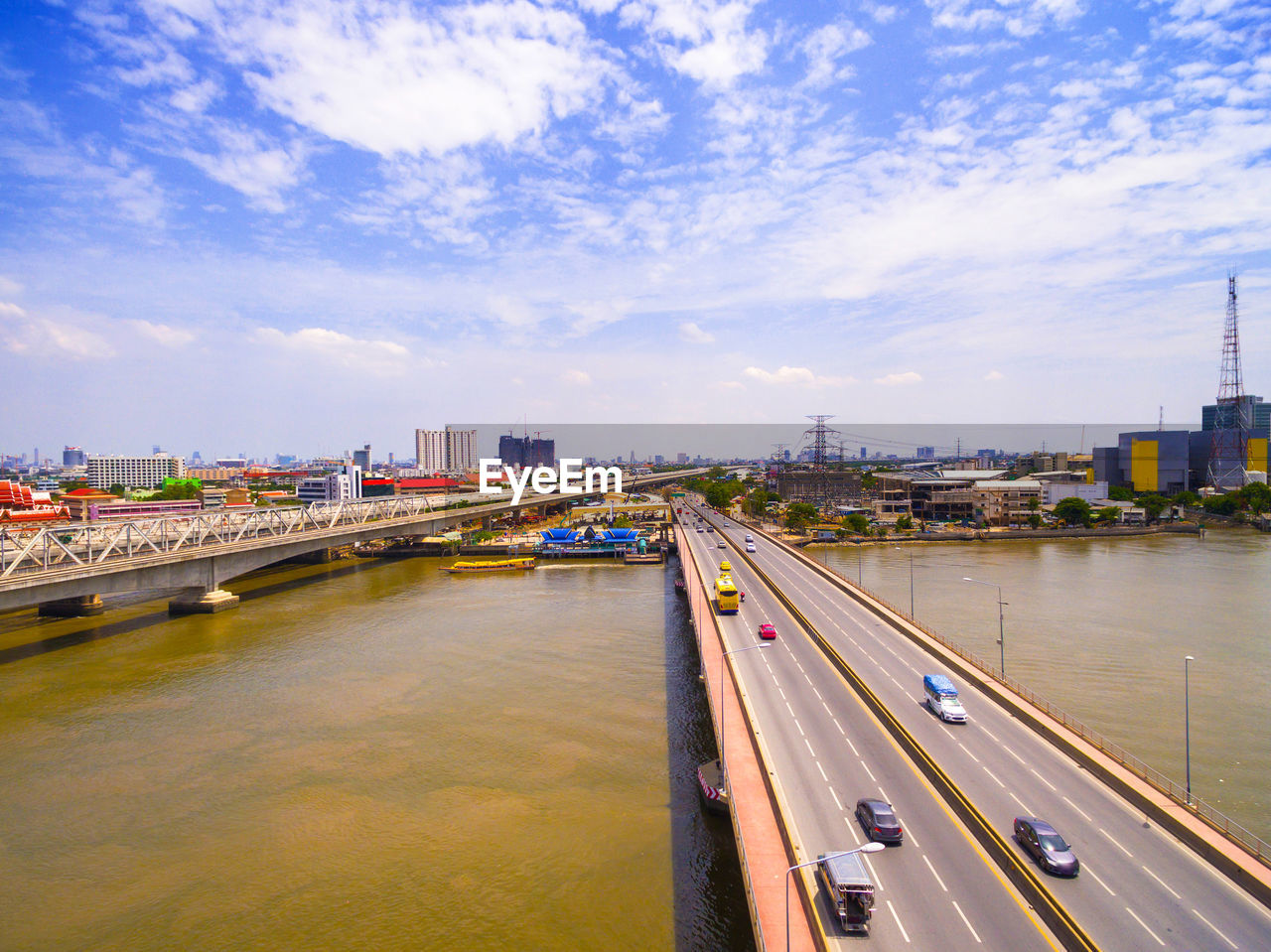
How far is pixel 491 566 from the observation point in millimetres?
50688

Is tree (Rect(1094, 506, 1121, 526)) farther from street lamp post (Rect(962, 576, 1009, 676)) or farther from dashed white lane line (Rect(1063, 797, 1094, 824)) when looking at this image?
dashed white lane line (Rect(1063, 797, 1094, 824))

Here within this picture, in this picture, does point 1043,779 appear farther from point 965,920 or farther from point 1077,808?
point 965,920

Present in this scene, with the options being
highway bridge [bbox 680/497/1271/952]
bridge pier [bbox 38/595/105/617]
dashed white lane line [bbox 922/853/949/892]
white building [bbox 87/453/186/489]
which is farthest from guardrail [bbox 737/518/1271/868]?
white building [bbox 87/453/186/489]

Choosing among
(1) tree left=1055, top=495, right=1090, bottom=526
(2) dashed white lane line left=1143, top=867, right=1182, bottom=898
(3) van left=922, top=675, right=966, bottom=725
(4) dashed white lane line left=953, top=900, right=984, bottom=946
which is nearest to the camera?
(4) dashed white lane line left=953, top=900, right=984, bottom=946

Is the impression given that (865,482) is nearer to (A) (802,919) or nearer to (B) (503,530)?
(B) (503,530)

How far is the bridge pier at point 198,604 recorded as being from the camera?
3438 cm

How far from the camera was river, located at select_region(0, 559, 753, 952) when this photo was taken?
1184 cm

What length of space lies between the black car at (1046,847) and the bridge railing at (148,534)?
35.9 meters

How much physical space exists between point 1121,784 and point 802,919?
26.6 feet

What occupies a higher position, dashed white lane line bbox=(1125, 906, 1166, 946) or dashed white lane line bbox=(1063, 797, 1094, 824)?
dashed white lane line bbox=(1063, 797, 1094, 824)

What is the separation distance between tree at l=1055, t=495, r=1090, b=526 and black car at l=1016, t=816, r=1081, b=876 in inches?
2711

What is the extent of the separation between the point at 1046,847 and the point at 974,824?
138 cm

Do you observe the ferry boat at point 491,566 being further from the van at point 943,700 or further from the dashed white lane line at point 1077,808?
the dashed white lane line at point 1077,808

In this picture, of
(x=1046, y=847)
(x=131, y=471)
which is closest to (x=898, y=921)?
(x=1046, y=847)
